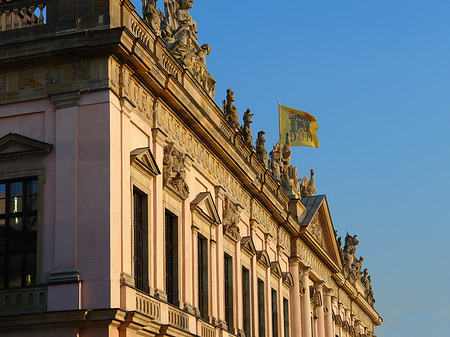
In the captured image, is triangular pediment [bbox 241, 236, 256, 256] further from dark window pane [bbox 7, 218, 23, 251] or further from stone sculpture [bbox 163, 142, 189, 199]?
dark window pane [bbox 7, 218, 23, 251]

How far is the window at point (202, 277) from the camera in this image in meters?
30.1

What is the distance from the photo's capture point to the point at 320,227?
52438 mm

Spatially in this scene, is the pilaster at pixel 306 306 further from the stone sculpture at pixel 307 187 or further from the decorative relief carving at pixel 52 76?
the decorative relief carving at pixel 52 76

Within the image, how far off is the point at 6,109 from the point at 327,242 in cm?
3284

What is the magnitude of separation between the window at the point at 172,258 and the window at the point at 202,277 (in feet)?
7.92

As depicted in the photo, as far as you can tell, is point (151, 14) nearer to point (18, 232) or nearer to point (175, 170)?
point (175, 170)

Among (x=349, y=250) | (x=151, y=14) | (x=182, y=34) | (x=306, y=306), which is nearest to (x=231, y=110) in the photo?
(x=182, y=34)

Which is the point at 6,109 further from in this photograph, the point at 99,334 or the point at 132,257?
the point at 99,334

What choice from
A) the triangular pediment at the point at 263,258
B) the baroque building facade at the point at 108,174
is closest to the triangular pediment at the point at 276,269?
the triangular pediment at the point at 263,258

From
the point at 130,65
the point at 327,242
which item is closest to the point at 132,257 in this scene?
the point at 130,65

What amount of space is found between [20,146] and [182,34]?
26.9ft

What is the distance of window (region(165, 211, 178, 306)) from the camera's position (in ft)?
89.5

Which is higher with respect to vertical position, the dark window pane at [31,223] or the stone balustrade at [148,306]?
the dark window pane at [31,223]

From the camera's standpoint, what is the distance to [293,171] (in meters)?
46.9
